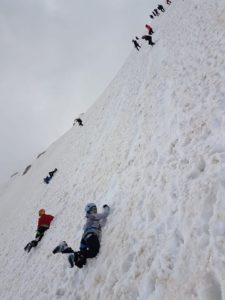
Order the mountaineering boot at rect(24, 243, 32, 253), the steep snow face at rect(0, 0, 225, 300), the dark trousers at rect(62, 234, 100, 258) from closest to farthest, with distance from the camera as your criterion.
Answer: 1. the steep snow face at rect(0, 0, 225, 300)
2. the dark trousers at rect(62, 234, 100, 258)
3. the mountaineering boot at rect(24, 243, 32, 253)

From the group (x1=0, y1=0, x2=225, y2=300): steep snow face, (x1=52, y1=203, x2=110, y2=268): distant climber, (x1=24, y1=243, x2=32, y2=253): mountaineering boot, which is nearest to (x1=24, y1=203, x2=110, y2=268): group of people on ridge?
(x1=52, y1=203, x2=110, y2=268): distant climber

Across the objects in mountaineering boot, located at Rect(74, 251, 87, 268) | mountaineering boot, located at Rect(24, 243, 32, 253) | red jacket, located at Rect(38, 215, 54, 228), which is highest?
red jacket, located at Rect(38, 215, 54, 228)

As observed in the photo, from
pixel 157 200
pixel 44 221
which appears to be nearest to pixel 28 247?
pixel 44 221

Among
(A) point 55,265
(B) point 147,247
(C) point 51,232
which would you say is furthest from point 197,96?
(C) point 51,232

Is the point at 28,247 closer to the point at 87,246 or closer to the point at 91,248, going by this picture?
the point at 87,246

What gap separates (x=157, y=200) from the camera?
333 inches

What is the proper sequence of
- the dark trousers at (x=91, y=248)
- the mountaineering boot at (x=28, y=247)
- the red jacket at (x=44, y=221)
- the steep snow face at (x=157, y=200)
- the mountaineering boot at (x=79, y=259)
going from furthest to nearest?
the red jacket at (x=44, y=221), the mountaineering boot at (x=28, y=247), the mountaineering boot at (x=79, y=259), the dark trousers at (x=91, y=248), the steep snow face at (x=157, y=200)

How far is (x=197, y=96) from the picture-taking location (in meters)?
11.3

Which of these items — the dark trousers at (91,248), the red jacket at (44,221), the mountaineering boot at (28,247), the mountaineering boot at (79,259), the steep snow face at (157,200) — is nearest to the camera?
the steep snow face at (157,200)

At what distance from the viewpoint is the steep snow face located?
6.10m

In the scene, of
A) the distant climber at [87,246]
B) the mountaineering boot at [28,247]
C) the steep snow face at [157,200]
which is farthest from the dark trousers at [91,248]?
the mountaineering boot at [28,247]

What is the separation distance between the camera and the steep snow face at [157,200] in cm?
610

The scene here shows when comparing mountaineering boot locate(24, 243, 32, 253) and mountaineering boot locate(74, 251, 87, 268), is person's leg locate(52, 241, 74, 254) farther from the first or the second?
mountaineering boot locate(24, 243, 32, 253)

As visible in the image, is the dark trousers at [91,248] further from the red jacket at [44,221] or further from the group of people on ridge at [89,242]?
the red jacket at [44,221]
